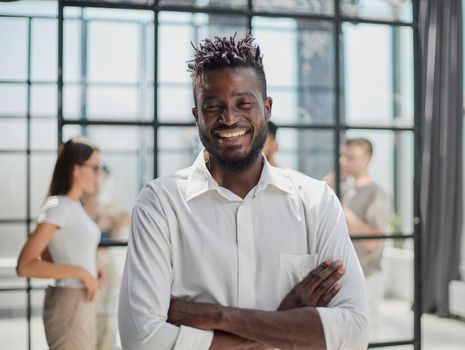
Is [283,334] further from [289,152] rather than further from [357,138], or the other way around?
[289,152]

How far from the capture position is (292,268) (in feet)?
4.06

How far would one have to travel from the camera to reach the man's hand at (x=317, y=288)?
1207 millimetres

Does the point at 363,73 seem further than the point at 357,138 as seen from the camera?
Yes

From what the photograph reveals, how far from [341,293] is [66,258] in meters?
1.34

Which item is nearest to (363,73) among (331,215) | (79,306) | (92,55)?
(92,55)

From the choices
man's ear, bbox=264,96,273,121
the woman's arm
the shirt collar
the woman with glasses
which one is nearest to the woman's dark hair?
the woman with glasses

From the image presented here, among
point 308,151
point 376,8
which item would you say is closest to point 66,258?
point 308,151

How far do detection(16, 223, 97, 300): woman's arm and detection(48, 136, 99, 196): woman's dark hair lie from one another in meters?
0.19

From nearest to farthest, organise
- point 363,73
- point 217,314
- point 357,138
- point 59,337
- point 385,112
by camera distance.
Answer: point 217,314, point 59,337, point 357,138, point 363,73, point 385,112

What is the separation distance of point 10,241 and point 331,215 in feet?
9.46

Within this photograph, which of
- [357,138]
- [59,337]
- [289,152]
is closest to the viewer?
[59,337]

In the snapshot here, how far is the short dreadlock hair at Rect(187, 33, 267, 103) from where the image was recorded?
1.20 metres

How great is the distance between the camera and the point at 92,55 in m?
3.94

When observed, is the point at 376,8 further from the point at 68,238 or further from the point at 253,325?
the point at 253,325
